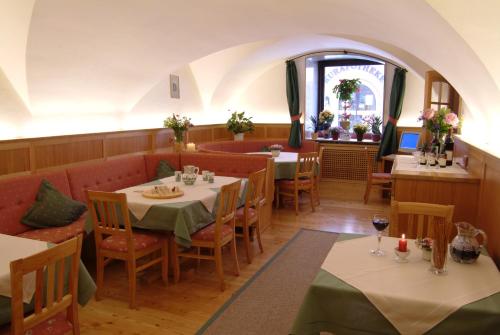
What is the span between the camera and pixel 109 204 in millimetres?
3244

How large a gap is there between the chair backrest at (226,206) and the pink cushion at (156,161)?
193cm

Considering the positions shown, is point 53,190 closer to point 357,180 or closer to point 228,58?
point 228,58

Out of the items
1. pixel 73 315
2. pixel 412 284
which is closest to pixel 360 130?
pixel 412 284

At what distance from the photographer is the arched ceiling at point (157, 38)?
3.37m

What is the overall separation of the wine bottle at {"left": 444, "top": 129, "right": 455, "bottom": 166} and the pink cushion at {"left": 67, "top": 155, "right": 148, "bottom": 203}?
3.70 m

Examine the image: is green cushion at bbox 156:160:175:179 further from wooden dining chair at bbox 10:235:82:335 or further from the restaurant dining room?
wooden dining chair at bbox 10:235:82:335

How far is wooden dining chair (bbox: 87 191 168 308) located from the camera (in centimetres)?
312

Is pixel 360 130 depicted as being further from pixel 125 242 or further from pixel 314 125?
pixel 125 242

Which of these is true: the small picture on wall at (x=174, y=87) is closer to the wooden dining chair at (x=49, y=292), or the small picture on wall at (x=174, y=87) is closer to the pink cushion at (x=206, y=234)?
the pink cushion at (x=206, y=234)

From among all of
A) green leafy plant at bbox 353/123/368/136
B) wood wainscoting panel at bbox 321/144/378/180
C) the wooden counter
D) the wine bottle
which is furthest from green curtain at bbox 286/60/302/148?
the wooden counter

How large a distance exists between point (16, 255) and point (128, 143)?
421 centimetres

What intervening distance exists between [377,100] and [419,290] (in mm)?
7446

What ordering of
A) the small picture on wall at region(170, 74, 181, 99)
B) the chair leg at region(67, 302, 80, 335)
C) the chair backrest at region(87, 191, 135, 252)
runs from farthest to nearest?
1. the small picture on wall at region(170, 74, 181, 99)
2. the chair backrest at region(87, 191, 135, 252)
3. the chair leg at region(67, 302, 80, 335)

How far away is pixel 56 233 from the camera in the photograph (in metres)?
A: 3.55
